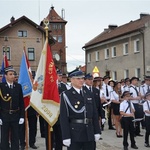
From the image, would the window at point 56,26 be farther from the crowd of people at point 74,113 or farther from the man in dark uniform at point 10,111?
the man in dark uniform at point 10,111

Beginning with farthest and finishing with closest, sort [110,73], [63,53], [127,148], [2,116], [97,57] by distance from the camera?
1. [63,53]
2. [97,57]
3. [110,73]
4. [127,148]
5. [2,116]

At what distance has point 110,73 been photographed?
38.8 m

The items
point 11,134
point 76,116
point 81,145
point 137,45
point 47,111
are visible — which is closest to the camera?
point 76,116

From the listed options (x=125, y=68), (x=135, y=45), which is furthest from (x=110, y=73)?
(x=135, y=45)

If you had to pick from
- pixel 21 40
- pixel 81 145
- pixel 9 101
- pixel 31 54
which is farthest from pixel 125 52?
pixel 81 145

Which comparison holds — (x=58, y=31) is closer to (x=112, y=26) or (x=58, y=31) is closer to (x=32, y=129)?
(x=112, y=26)

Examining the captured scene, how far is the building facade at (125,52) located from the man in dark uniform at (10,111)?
25.9 meters

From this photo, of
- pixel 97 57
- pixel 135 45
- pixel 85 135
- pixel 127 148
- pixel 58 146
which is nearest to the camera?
pixel 85 135

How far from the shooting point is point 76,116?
4.84 m

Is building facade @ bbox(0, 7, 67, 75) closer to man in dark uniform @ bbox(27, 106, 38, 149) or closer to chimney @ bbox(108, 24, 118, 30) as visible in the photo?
chimney @ bbox(108, 24, 118, 30)

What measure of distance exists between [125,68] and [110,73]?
3854mm

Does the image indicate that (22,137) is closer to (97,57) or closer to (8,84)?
(8,84)

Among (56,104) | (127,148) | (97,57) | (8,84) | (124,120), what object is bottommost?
(127,148)

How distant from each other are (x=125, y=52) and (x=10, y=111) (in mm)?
30029
